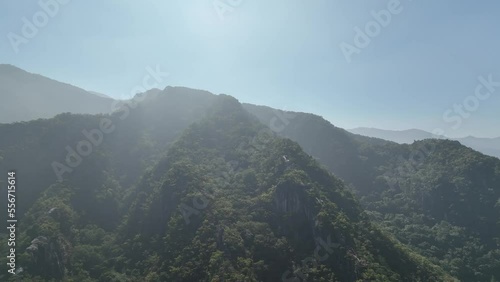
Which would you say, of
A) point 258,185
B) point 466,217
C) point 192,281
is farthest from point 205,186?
point 466,217

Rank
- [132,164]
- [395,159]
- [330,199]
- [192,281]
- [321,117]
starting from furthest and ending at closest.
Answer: [321,117] < [395,159] < [132,164] < [330,199] < [192,281]

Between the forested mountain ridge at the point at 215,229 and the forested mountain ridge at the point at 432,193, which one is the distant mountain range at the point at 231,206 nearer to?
the forested mountain ridge at the point at 215,229

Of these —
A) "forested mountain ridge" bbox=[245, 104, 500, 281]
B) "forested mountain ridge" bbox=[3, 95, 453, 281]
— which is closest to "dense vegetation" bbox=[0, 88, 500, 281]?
"forested mountain ridge" bbox=[3, 95, 453, 281]

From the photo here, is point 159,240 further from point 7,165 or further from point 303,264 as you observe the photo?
point 7,165

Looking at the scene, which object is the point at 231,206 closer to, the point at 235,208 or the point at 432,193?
the point at 235,208

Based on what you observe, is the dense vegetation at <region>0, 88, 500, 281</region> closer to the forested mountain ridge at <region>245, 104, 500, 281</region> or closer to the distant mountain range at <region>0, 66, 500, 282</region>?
the distant mountain range at <region>0, 66, 500, 282</region>

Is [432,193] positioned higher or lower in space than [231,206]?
higher

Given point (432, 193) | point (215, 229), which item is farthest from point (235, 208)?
point (432, 193)

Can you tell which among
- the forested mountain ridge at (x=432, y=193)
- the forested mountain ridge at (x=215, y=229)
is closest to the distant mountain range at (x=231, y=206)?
the forested mountain ridge at (x=215, y=229)
